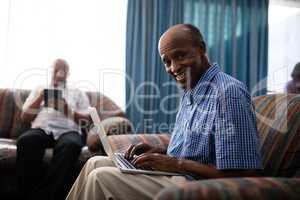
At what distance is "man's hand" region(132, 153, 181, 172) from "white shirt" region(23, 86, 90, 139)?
4.90ft

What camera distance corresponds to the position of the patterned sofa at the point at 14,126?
230 centimetres

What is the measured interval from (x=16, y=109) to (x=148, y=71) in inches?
50.6

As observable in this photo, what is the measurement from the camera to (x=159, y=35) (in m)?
3.49

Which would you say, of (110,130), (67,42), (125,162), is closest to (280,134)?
(125,162)

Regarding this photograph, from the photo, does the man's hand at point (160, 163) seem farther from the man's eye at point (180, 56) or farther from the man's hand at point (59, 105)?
the man's hand at point (59, 105)

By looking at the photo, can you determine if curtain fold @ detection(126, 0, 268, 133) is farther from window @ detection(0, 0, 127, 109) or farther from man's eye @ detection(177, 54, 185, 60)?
man's eye @ detection(177, 54, 185, 60)

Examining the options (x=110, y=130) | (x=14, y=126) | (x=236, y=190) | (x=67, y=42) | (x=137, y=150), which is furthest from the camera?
(x=67, y=42)

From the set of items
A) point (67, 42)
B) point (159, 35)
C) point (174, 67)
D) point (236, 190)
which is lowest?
point (236, 190)

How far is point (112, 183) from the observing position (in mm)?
1084

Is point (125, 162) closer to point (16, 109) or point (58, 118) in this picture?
point (58, 118)

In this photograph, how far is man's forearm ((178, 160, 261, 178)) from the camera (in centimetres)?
107

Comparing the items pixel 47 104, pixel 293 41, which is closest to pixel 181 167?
pixel 47 104

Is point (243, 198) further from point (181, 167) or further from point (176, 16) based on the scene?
point (176, 16)

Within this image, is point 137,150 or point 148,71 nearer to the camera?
point 137,150
